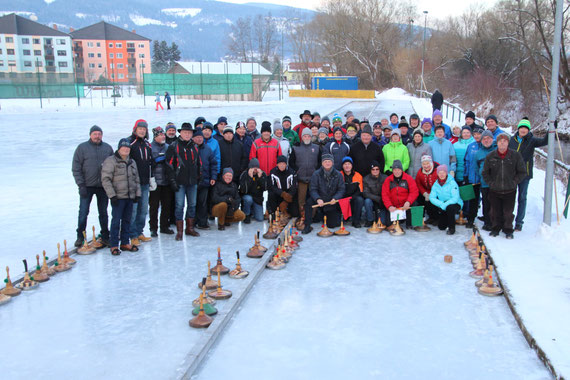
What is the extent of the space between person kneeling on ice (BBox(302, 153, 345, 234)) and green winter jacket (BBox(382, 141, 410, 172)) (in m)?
1.11

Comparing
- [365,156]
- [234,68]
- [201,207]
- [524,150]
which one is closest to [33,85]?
[234,68]

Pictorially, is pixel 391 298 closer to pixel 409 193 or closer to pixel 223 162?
pixel 409 193

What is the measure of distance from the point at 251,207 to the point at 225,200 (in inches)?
29.9

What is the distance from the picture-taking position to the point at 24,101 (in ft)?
137

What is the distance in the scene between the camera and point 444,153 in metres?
9.34

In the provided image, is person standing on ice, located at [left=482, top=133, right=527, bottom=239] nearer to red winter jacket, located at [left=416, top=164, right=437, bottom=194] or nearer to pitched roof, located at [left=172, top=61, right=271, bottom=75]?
red winter jacket, located at [left=416, top=164, right=437, bottom=194]

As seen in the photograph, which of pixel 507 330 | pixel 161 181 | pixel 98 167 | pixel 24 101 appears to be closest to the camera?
pixel 507 330

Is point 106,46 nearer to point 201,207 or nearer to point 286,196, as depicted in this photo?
point 201,207

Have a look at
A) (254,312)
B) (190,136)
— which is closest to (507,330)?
(254,312)

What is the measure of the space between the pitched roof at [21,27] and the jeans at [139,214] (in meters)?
104

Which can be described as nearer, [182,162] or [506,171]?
[506,171]

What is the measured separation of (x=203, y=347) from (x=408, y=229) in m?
5.39

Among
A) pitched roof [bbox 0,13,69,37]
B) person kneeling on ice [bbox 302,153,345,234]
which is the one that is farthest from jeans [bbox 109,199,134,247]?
pitched roof [bbox 0,13,69,37]

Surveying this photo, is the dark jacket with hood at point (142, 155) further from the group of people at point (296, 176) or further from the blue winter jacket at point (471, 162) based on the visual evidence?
the blue winter jacket at point (471, 162)
